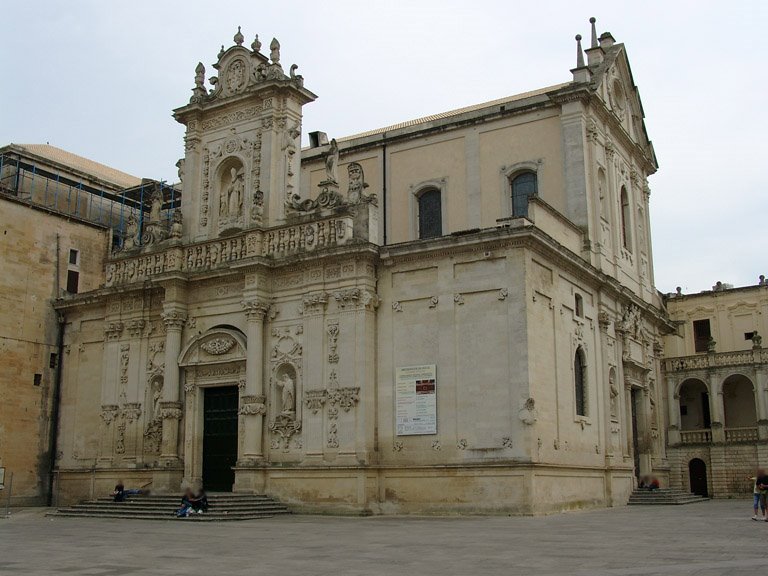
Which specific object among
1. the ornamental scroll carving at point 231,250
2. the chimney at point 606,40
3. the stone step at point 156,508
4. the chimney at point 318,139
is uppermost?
the chimney at point 606,40

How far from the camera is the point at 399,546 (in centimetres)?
1567

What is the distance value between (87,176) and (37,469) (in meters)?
13.9

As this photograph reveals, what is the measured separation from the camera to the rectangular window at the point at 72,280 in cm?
3566

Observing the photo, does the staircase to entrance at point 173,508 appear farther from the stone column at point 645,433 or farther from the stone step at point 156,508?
the stone column at point 645,433

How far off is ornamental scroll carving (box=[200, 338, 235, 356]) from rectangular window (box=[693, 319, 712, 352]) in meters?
29.5

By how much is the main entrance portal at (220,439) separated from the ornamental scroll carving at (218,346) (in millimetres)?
1305

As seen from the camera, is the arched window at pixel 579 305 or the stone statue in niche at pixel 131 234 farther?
the stone statue in niche at pixel 131 234

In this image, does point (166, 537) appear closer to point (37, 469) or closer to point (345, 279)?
point (345, 279)

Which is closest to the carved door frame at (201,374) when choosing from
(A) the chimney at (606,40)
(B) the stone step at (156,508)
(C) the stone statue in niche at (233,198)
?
(B) the stone step at (156,508)

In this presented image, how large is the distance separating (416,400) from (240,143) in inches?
472

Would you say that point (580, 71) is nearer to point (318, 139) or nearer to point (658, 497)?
point (318, 139)

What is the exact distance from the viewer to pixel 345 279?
27.4 meters

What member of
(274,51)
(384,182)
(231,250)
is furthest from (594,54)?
(231,250)

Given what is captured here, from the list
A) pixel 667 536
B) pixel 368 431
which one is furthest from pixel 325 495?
pixel 667 536
